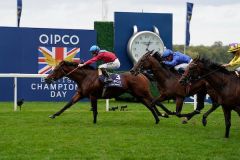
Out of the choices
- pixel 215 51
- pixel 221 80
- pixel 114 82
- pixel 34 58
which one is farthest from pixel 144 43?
pixel 215 51

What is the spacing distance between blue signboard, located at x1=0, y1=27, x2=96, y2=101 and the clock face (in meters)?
2.61

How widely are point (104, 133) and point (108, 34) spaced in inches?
528

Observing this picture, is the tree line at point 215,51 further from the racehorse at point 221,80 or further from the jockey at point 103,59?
the racehorse at point 221,80

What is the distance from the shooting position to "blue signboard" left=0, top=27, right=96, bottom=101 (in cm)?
2150

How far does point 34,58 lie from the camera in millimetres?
21812

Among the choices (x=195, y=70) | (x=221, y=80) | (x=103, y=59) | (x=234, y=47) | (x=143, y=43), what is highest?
(x=143, y=43)

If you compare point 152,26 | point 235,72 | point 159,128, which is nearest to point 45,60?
point 152,26

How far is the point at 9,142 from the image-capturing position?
9.05 m

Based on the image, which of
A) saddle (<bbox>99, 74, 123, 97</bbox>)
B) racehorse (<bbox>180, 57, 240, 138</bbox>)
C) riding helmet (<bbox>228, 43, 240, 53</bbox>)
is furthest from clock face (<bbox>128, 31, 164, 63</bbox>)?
racehorse (<bbox>180, 57, 240, 138</bbox>)

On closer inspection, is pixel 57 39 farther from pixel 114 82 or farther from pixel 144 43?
pixel 114 82

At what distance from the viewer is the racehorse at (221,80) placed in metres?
9.95

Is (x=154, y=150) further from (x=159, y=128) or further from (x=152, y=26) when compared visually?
(x=152, y=26)

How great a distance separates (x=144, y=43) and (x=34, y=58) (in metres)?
4.50

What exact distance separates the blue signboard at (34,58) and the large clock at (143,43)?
2.59 m
